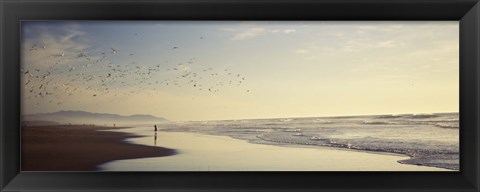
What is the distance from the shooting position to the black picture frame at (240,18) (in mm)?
1923

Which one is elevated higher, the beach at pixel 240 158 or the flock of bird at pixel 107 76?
the flock of bird at pixel 107 76

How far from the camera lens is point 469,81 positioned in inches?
76.7

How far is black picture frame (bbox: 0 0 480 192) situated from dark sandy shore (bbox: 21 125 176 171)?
0.11 feet

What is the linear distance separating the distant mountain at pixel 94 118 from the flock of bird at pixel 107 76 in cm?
5

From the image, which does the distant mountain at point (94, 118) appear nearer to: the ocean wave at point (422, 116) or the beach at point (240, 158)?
the beach at point (240, 158)

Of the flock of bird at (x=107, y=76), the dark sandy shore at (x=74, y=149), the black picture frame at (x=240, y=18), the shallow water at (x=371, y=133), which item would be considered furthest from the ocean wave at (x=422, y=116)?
the dark sandy shore at (x=74, y=149)

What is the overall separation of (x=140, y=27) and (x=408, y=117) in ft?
3.48

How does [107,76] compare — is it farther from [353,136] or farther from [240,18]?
[353,136]

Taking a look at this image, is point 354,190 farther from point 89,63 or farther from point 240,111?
point 89,63

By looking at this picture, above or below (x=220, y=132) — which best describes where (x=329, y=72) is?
above

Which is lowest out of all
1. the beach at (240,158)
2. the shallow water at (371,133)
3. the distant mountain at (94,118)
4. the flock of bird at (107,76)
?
the beach at (240,158)

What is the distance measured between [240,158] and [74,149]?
617mm

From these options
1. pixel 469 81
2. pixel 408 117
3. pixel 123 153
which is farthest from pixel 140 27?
pixel 469 81

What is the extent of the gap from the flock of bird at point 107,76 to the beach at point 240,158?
7.1 inches
